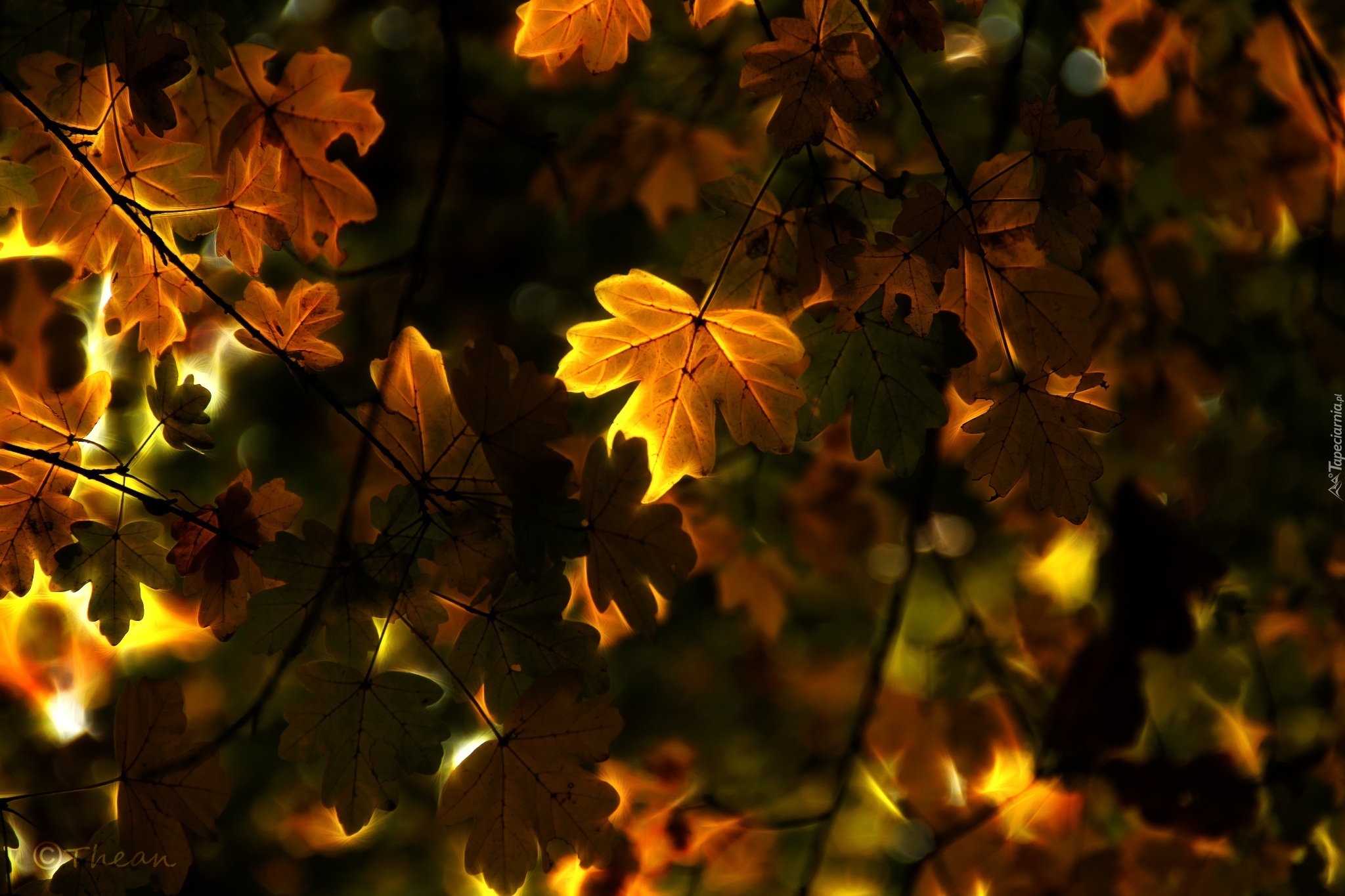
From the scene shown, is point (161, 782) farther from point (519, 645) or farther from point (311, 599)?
point (519, 645)

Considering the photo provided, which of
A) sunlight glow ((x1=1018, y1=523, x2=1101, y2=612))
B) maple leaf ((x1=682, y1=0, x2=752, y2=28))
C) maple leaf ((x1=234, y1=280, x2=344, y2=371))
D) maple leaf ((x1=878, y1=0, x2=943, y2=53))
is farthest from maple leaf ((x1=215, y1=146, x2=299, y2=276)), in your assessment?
sunlight glow ((x1=1018, y1=523, x2=1101, y2=612))

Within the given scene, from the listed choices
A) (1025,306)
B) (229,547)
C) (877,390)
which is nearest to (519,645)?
(229,547)

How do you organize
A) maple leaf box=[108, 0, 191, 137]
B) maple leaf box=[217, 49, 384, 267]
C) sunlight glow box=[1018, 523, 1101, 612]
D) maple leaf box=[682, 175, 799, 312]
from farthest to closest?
1. sunlight glow box=[1018, 523, 1101, 612]
2. maple leaf box=[217, 49, 384, 267]
3. maple leaf box=[682, 175, 799, 312]
4. maple leaf box=[108, 0, 191, 137]

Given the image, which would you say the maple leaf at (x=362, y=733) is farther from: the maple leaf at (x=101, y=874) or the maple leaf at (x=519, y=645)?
the maple leaf at (x=101, y=874)

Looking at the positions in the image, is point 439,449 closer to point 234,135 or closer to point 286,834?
point 234,135

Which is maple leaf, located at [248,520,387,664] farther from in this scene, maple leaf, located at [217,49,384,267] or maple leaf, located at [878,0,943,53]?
maple leaf, located at [878,0,943,53]
